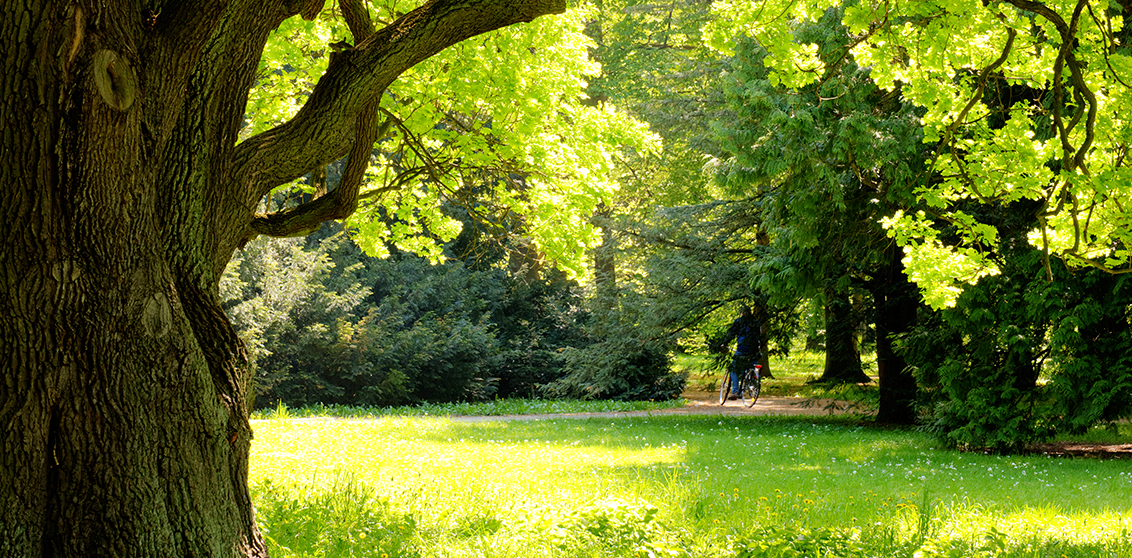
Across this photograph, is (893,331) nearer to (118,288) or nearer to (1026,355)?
(1026,355)

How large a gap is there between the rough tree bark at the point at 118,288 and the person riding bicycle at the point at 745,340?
12.8 m

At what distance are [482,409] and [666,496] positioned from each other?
12.2 metres

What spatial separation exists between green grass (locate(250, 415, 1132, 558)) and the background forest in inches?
66.0

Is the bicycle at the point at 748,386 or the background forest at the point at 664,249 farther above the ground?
the background forest at the point at 664,249

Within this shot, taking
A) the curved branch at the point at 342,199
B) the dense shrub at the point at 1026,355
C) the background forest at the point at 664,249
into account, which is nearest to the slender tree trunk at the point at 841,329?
the background forest at the point at 664,249

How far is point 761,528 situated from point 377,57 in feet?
12.8

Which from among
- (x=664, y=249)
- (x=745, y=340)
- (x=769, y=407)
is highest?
(x=664, y=249)

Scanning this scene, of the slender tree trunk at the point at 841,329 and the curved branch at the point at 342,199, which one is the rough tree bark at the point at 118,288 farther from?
the slender tree trunk at the point at 841,329

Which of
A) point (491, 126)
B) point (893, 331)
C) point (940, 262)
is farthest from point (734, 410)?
point (491, 126)

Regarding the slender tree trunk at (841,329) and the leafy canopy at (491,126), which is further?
the slender tree trunk at (841,329)

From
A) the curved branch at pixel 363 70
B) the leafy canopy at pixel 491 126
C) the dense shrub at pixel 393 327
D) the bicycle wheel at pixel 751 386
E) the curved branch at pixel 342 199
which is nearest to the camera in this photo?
the curved branch at pixel 363 70

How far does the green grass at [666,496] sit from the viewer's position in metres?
5.16

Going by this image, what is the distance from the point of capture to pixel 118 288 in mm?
3412

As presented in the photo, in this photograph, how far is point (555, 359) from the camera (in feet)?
75.0
